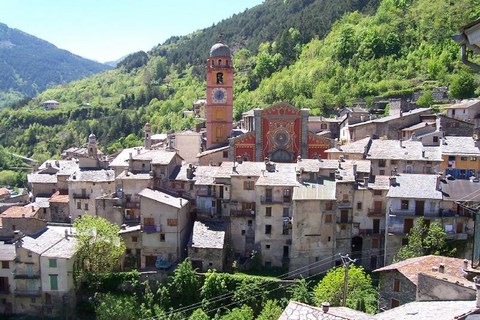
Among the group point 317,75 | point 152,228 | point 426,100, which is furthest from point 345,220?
point 317,75

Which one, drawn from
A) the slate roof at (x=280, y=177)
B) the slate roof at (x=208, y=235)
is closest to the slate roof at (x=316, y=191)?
the slate roof at (x=280, y=177)

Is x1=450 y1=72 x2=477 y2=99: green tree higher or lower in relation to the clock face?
higher

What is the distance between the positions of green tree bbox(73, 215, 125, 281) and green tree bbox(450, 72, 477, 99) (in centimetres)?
6728

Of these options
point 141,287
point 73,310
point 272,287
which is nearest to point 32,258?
point 73,310

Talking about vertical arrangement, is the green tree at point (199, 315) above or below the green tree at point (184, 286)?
below

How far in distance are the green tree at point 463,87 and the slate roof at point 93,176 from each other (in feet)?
199

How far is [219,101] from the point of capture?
77188 mm

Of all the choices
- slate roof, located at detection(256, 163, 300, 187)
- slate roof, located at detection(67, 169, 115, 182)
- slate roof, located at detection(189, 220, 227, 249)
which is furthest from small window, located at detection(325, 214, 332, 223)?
slate roof, located at detection(67, 169, 115, 182)

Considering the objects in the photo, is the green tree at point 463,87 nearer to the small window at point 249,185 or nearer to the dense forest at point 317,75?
the dense forest at point 317,75

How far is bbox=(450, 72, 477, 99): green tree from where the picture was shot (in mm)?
91188

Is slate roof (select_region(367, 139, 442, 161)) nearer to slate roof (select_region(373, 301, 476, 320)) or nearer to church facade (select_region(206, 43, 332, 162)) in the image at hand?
church facade (select_region(206, 43, 332, 162))

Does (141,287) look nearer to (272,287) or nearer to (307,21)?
(272,287)

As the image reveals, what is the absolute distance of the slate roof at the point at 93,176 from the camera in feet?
203

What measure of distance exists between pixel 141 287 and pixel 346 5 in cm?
14701
